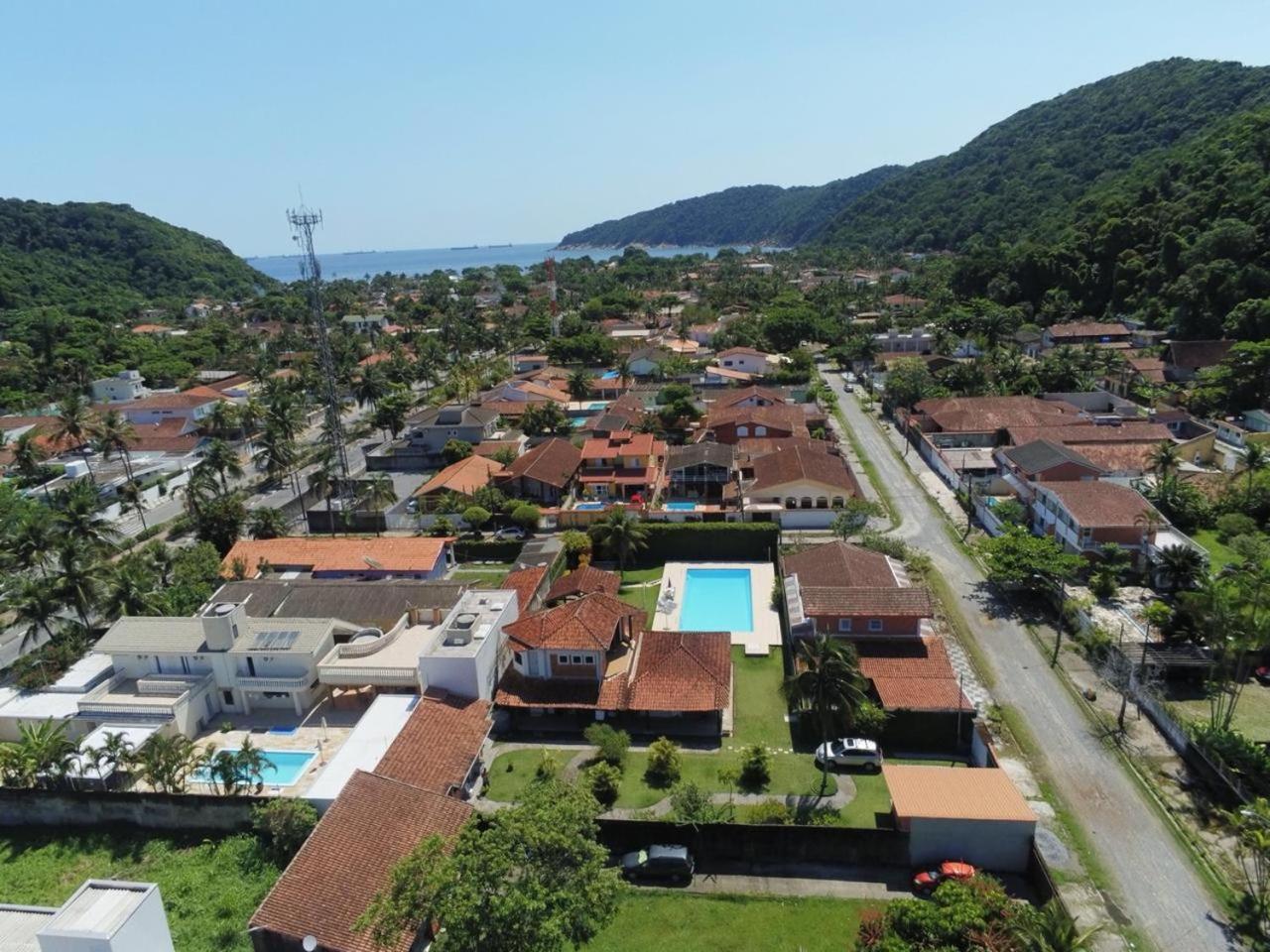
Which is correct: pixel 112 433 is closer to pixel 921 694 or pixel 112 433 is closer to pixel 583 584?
pixel 583 584

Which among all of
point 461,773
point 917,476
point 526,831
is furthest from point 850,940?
point 917,476

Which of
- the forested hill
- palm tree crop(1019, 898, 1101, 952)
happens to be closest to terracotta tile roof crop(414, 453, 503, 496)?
palm tree crop(1019, 898, 1101, 952)

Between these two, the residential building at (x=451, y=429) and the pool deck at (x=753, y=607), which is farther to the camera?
the residential building at (x=451, y=429)

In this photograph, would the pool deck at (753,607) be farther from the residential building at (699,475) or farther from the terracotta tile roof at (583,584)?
the residential building at (699,475)

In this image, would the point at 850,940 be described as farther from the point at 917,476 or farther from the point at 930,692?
the point at 917,476

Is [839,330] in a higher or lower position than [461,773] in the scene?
higher

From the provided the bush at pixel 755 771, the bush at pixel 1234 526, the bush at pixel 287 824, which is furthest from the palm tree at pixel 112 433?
the bush at pixel 1234 526
